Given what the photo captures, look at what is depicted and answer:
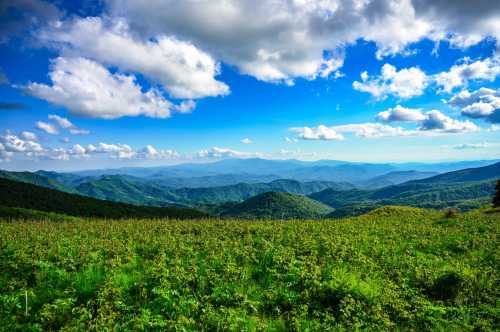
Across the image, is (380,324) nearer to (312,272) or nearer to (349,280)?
(349,280)

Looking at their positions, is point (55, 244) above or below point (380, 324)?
above

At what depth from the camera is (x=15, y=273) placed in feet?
37.3

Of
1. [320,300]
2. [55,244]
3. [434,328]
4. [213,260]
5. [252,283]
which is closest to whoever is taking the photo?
[434,328]

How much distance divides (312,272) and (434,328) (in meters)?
4.03

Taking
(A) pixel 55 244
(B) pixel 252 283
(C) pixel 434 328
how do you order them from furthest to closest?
(A) pixel 55 244 < (B) pixel 252 283 < (C) pixel 434 328

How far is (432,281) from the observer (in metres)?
11.5

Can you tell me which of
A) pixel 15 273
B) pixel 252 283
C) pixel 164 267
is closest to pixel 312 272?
pixel 252 283

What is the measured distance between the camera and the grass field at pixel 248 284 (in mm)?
8703

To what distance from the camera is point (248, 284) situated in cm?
1102

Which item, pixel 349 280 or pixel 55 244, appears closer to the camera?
pixel 349 280

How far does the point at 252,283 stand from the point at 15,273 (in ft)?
28.2

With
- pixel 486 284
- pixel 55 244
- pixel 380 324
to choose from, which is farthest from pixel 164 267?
pixel 486 284

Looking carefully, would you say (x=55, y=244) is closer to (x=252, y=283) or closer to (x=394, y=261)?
(x=252, y=283)

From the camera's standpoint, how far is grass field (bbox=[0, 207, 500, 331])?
343 inches
